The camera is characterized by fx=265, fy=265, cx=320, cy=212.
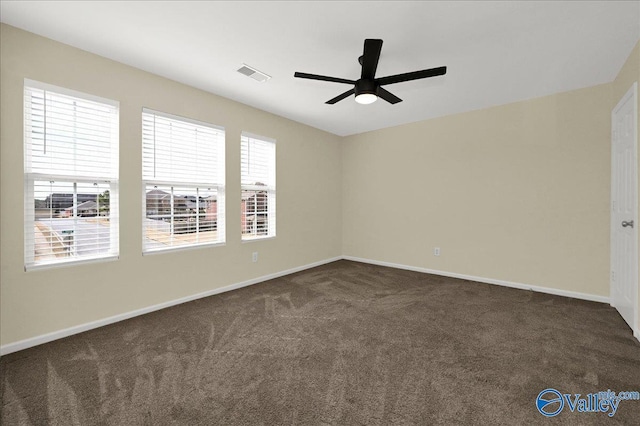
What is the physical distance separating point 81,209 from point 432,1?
3.53 meters

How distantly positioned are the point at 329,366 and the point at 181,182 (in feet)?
8.88

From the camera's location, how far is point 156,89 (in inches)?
120

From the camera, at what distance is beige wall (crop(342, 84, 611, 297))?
336 cm

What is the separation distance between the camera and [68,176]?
8.14ft

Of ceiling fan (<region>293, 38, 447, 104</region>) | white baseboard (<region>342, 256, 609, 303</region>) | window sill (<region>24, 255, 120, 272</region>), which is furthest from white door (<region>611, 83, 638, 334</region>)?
window sill (<region>24, 255, 120, 272</region>)

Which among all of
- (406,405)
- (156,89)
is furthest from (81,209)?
(406,405)

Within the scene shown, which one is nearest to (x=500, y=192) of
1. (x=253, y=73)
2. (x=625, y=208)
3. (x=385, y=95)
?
(x=625, y=208)

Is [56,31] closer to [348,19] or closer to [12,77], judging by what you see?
[12,77]

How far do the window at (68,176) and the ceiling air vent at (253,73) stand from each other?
137 centimetres

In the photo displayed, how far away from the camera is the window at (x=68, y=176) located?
233 centimetres

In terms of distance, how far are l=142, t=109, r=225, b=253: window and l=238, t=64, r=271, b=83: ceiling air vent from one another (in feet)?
3.09

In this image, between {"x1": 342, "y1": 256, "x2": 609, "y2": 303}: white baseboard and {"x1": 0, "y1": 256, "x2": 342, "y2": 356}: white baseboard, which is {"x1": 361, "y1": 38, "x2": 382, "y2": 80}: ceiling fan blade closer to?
{"x1": 0, "y1": 256, "x2": 342, "y2": 356}: white baseboard

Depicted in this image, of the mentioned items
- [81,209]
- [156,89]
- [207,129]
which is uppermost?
[156,89]

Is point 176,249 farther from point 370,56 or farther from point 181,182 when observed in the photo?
point 370,56
